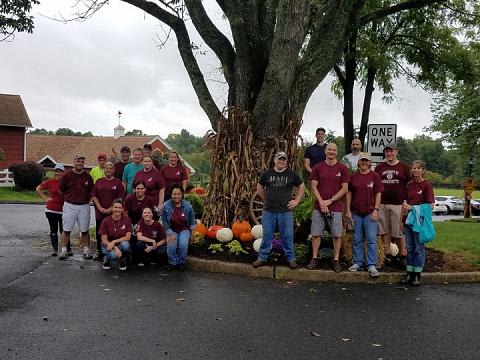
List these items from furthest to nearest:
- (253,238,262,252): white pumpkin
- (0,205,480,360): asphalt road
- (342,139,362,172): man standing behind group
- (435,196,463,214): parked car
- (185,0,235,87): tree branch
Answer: (435,196,463,214): parked car → (185,0,235,87): tree branch → (342,139,362,172): man standing behind group → (253,238,262,252): white pumpkin → (0,205,480,360): asphalt road

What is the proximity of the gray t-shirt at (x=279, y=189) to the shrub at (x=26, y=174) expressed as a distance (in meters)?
26.4

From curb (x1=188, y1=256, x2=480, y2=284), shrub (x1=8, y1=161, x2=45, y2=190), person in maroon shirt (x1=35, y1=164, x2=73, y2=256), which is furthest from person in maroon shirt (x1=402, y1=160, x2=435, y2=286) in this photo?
shrub (x1=8, y1=161, x2=45, y2=190)

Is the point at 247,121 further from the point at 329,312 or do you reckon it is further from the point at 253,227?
the point at 329,312

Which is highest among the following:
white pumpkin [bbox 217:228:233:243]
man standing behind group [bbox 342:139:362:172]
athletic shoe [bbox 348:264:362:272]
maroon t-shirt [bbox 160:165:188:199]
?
man standing behind group [bbox 342:139:362:172]

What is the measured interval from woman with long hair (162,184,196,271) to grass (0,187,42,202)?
2195 centimetres

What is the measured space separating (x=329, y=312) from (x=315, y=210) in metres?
2.36

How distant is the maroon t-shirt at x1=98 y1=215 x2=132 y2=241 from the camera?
868 cm

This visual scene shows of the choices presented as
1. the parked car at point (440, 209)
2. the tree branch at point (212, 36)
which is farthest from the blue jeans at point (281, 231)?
the parked car at point (440, 209)

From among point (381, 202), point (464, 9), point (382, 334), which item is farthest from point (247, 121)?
point (464, 9)

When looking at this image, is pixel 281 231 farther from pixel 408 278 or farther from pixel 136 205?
pixel 136 205

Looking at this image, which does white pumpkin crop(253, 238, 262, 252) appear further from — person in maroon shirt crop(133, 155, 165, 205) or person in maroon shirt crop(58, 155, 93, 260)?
person in maroon shirt crop(58, 155, 93, 260)

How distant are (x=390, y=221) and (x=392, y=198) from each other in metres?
0.39

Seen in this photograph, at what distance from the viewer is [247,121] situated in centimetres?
1015

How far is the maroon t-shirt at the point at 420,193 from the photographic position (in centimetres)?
790
